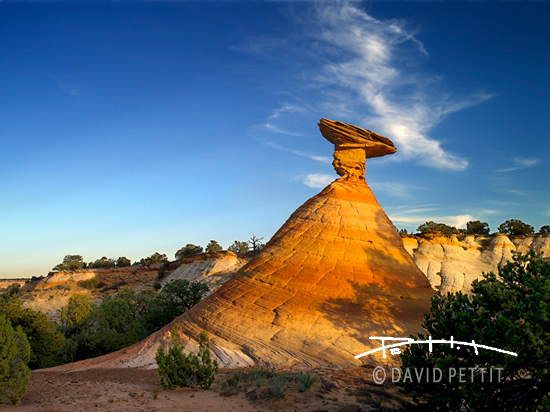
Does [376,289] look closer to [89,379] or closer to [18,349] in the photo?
[89,379]

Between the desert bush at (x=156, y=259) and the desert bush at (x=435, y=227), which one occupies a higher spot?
the desert bush at (x=435, y=227)

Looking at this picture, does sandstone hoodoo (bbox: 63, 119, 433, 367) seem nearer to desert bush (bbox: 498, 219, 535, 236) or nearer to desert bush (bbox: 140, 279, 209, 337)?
desert bush (bbox: 140, 279, 209, 337)

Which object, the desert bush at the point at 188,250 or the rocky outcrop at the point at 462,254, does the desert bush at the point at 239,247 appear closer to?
the desert bush at the point at 188,250

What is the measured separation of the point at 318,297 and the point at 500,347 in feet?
28.7

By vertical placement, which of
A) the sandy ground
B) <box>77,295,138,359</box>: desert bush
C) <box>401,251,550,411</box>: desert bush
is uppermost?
<box>401,251,550,411</box>: desert bush

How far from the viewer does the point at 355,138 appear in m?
20.3

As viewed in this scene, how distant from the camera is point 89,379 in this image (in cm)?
1278

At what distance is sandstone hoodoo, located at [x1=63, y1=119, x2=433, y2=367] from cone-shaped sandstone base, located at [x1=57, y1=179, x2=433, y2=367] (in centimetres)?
4

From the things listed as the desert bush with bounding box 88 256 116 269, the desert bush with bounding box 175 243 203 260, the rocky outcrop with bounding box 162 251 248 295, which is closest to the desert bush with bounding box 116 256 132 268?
the desert bush with bounding box 88 256 116 269

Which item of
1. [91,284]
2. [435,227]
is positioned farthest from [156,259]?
[435,227]

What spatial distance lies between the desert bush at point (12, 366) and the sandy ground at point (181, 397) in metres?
0.37

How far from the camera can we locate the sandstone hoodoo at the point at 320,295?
1352 cm

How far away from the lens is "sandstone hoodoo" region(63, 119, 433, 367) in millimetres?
13523

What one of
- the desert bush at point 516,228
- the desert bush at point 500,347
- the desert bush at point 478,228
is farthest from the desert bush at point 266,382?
the desert bush at point 478,228
